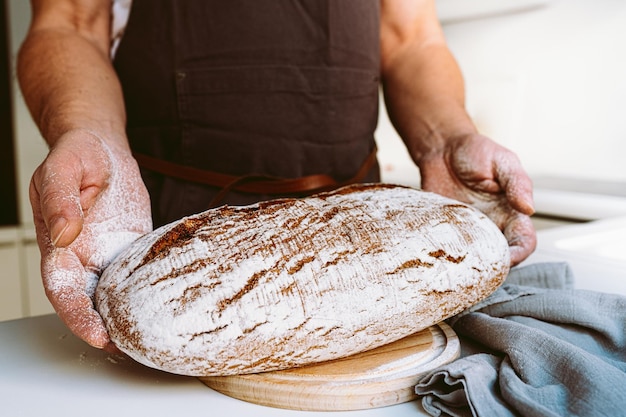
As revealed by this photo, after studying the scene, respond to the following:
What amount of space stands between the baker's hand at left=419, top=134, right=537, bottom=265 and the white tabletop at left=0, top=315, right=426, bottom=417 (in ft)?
1.32

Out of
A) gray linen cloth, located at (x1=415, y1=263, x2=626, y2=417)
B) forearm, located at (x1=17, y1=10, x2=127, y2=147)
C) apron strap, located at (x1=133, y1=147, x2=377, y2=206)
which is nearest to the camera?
gray linen cloth, located at (x1=415, y1=263, x2=626, y2=417)

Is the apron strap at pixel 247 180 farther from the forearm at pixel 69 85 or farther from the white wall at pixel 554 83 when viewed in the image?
the white wall at pixel 554 83

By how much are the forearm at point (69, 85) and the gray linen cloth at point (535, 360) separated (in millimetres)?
555

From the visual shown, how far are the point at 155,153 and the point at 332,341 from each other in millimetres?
596

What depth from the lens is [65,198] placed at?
0.67 metres

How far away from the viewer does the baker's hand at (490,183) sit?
0.96 m

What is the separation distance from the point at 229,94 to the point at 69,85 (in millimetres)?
260

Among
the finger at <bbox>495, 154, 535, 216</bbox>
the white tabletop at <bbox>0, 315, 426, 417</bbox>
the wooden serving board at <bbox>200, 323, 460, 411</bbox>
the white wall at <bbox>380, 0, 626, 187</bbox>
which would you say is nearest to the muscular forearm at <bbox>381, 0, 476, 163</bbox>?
the finger at <bbox>495, 154, 535, 216</bbox>

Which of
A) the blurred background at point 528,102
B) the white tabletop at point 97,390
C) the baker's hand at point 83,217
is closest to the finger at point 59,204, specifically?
the baker's hand at point 83,217

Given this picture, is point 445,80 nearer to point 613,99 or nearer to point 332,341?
point 332,341

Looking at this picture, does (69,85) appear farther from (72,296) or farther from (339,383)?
(339,383)

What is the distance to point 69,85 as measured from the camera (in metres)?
0.97

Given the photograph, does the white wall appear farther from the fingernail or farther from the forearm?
the fingernail

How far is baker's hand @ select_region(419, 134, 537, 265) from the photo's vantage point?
0.96 metres
